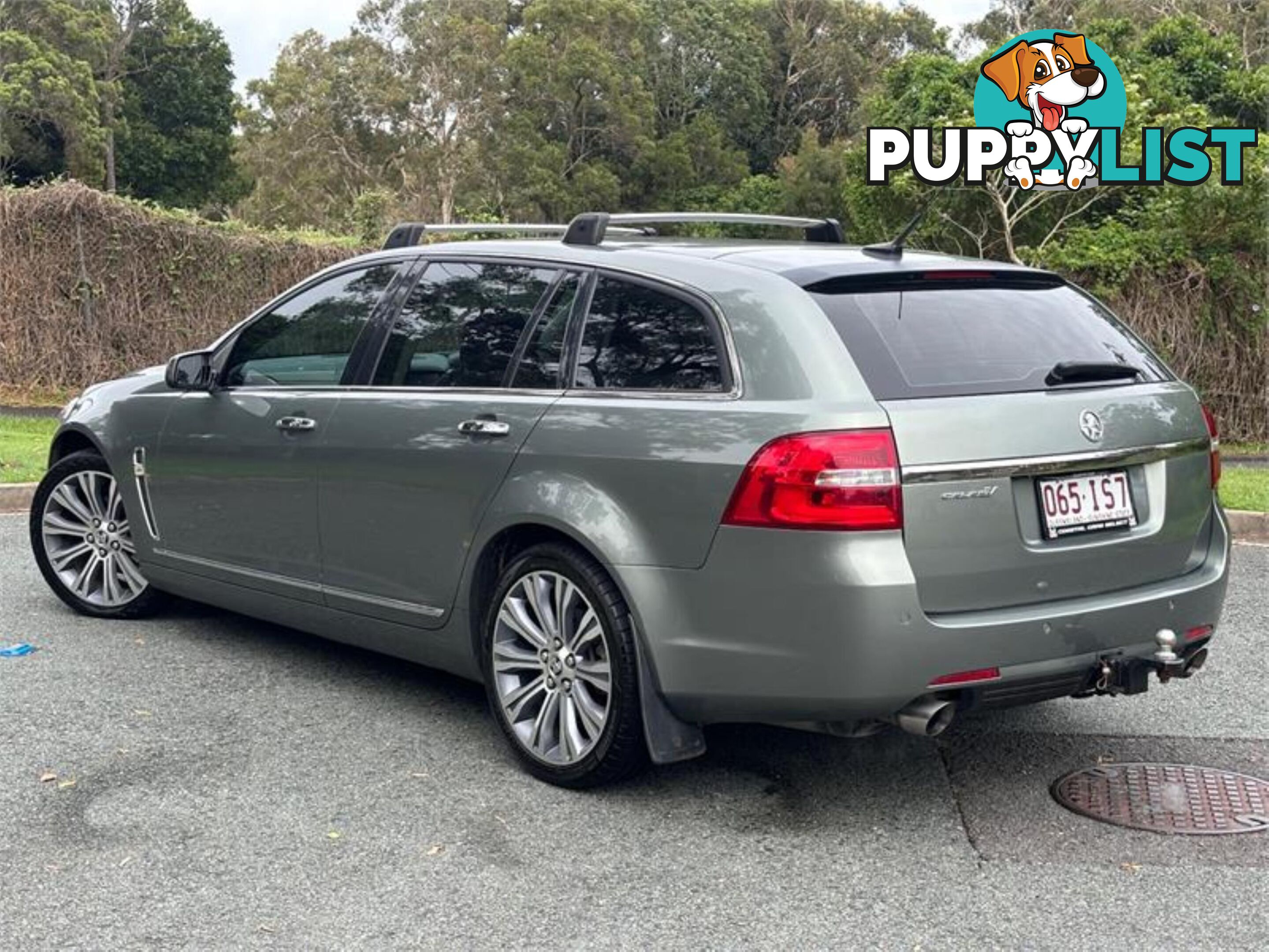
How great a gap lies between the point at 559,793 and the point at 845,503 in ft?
4.36

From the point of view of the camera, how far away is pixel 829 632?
164 inches

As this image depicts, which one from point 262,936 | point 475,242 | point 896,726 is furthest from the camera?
point 475,242

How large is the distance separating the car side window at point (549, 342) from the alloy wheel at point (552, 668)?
2.04ft

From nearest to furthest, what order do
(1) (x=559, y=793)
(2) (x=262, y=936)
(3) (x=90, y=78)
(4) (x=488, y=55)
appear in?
(2) (x=262, y=936)
(1) (x=559, y=793)
(3) (x=90, y=78)
(4) (x=488, y=55)

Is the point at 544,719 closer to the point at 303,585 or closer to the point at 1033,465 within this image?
the point at 303,585

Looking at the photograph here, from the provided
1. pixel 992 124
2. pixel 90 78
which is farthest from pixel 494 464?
pixel 90 78

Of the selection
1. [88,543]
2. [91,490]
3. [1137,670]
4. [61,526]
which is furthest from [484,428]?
[61,526]

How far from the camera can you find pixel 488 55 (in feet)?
196

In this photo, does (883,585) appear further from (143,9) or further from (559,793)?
(143,9)

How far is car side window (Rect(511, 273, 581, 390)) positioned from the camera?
5012 mm

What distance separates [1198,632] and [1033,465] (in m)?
0.93

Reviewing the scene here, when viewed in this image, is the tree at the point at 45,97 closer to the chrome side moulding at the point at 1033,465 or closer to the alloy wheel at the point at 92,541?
the alloy wheel at the point at 92,541

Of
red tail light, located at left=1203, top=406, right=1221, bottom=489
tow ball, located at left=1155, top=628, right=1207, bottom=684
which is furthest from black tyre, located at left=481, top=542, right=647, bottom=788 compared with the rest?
red tail light, located at left=1203, top=406, right=1221, bottom=489

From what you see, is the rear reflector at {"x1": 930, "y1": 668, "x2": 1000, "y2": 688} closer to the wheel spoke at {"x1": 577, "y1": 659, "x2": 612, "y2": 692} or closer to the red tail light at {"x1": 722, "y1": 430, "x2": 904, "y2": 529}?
the red tail light at {"x1": 722, "y1": 430, "x2": 904, "y2": 529}
